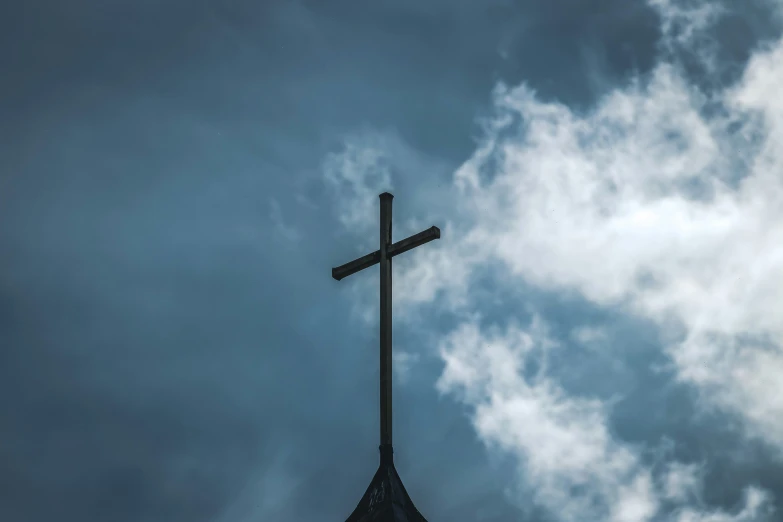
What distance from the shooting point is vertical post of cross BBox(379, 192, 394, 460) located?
11.0 m

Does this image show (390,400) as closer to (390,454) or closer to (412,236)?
(390,454)

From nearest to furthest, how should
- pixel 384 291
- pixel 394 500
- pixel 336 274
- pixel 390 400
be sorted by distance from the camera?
pixel 394 500 < pixel 390 400 < pixel 384 291 < pixel 336 274

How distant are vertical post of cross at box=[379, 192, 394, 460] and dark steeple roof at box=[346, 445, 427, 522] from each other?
8.5 inches

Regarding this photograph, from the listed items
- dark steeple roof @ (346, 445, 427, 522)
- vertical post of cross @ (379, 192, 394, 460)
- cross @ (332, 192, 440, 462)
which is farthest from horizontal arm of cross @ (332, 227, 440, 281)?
dark steeple roof @ (346, 445, 427, 522)

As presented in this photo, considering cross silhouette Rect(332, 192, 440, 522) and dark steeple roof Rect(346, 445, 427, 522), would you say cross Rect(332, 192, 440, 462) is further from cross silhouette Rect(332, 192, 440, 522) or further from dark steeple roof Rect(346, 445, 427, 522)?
dark steeple roof Rect(346, 445, 427, 522)

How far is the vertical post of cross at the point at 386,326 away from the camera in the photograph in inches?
434

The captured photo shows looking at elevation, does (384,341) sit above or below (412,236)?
below

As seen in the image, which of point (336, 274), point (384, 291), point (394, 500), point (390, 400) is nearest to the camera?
point (394, 500)

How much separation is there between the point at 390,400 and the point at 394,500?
54.0 inches

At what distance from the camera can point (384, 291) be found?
12.0m

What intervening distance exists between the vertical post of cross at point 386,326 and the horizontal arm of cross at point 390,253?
0.42 ft

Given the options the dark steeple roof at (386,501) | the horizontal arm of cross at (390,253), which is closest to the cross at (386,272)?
the horizontal arm of cross at (390,253)

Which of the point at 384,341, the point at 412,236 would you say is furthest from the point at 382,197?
the point at 384,341

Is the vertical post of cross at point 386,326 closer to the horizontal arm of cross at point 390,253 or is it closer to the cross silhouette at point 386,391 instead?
the cross silhouette at point 386,391
